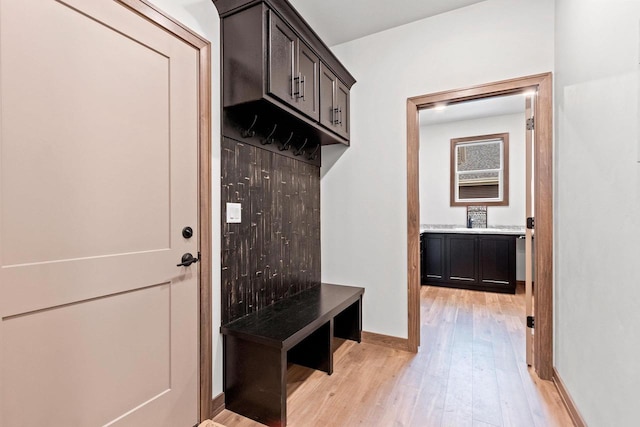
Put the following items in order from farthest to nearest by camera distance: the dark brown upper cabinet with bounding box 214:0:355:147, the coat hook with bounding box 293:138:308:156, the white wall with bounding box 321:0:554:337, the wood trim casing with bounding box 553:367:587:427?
the coat hook with bounding box 293:138:308:156 < the white wall with bounding box 321:0:554:337 < the dark brown upper cabinet with bounding box 214:0:355:147 < the wood trim casing with bounding box 553:367:587:427

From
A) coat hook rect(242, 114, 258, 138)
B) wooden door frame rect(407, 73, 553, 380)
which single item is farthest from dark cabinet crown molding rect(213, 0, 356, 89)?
wooden door frame rect(407, 73, 553, 380)

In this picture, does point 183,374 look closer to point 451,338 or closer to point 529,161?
point 451,338

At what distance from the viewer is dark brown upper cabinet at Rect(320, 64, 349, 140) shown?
91.0 inches

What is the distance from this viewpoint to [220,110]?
1.80m

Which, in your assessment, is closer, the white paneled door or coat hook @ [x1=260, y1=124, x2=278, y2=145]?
the white paneled door

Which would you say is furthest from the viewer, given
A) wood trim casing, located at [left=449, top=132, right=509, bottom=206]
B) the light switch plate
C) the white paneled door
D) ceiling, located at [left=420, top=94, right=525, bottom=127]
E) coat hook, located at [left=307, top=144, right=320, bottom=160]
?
wood trim casing, located at [left=449, top=132, right=509, bottom=206]

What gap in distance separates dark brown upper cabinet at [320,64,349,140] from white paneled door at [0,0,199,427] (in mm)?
984

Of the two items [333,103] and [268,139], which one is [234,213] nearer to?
[268,139]

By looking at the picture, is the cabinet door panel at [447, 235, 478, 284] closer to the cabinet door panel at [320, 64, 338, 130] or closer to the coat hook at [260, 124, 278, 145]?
the cabinet door panel at [320, 64, 338, 130]

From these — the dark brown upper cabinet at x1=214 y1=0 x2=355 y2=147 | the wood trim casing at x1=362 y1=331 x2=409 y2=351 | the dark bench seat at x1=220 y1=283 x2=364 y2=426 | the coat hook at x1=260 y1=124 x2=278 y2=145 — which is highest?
the dark brown upper cabinet at x1=214 y1=0 x2=355 y2=147

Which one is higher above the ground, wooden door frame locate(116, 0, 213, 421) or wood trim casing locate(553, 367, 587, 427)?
wooden door frame locate(116, 0, 213, 421)

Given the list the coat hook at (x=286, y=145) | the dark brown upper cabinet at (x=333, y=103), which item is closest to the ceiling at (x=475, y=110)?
the dark brown upper cabinet at (x=333, y=103)

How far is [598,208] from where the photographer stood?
1.41m

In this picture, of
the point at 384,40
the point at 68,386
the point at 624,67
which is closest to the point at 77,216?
the point at 68,386
